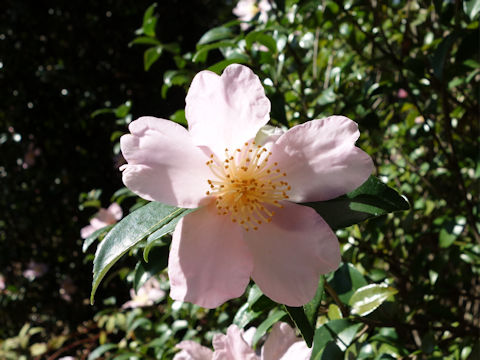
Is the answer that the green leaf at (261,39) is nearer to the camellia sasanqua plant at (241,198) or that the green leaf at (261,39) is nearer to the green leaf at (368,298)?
the camellia sasanqua plant at (241,198)

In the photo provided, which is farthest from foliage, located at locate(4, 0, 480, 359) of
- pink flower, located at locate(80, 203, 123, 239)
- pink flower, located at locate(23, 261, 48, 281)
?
pink flower, located at locate(23, 261, 48, 281)

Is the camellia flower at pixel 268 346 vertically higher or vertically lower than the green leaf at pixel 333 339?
higher

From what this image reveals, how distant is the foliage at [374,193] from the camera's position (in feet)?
2.69

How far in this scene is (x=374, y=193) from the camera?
0.57 metres

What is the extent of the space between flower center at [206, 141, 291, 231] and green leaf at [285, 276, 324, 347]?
119mm

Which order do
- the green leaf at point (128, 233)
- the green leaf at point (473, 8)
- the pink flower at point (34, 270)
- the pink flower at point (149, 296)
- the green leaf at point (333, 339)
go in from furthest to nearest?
the pink flower at point (34, 270)
the pink flower at point (149, 296)
the green leaf at point (473, 8)
the green leaf at point (333, 339)
the green leaf at point (128, 233)

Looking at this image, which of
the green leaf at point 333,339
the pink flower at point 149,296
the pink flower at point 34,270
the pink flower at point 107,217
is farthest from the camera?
the pink flower at point 34,270

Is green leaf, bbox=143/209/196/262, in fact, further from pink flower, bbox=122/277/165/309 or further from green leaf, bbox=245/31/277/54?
pink flower, bbox=122/277/165/309

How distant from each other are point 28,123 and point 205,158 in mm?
3150

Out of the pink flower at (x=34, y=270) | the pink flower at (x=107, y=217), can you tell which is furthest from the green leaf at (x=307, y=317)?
the pink flower at (x=34, y=270)

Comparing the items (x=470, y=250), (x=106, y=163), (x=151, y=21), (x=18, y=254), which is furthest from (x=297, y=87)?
(x=18, y=254)

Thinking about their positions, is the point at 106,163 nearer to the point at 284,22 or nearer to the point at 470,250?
the point at 284,22

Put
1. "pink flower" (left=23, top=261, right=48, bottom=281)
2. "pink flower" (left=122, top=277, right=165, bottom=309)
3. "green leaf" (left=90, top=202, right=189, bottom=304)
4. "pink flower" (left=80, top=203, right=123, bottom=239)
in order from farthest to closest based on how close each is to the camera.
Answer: "pink flower" (left=23, top=261, right=48, bottom=281) < "pink flower" (left=122, top=277, right=165, bottom=309) < "pink flower" (left=80, top=203, right=123, bottom=239) < "green leaf" (left=90, top=202, right=189, bottom=304)

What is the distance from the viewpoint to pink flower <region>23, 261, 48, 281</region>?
132 inches
